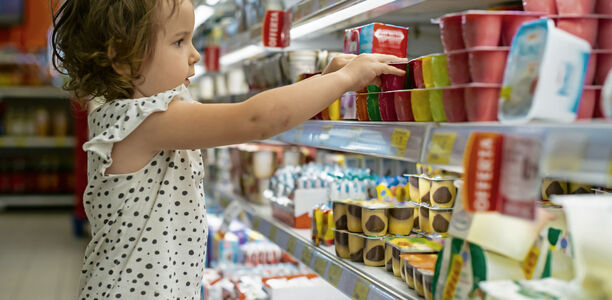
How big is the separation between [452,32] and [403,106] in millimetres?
278

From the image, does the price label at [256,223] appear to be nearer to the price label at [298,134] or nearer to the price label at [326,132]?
the price label at [298,134]

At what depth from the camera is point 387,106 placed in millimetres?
1409

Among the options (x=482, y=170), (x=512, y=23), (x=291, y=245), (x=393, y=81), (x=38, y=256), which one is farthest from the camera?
(x=38, y=256)

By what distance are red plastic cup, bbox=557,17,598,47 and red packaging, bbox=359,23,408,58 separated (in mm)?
476

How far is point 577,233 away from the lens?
84cm

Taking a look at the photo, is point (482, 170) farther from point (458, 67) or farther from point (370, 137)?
point (370, 137)

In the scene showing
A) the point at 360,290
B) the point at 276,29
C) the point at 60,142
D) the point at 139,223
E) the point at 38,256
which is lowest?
the point at 38,256

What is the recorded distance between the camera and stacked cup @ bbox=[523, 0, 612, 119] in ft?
3.28

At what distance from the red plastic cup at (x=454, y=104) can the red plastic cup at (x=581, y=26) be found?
19cm

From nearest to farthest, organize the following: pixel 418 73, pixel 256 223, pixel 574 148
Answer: pixel 574 148
pixel 418 73
pixel 256 223

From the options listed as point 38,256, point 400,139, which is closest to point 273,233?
point 400,139

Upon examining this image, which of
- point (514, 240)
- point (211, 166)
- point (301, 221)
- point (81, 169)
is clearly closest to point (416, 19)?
point (301, 221)

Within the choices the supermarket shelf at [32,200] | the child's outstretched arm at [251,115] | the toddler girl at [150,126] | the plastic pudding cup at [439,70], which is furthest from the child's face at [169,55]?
the supermarket shelf at [32,200]

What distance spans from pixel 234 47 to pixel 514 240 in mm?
2108
